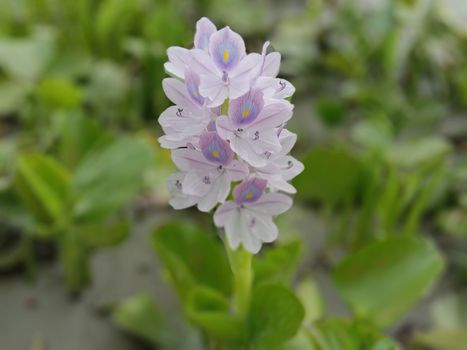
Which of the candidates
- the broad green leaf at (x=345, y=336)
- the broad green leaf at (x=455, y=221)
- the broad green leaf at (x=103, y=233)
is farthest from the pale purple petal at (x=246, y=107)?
the broad green leaf at (x=455, y=221)

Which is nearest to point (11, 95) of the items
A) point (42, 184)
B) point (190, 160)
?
point (42, 184)

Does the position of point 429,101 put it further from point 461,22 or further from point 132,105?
point 132,105

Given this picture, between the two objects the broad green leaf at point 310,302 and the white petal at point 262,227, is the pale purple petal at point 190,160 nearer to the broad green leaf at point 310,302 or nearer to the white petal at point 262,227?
the white petal at point 262,227

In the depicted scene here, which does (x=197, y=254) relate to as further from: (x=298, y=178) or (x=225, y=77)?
(x=225, y=77)

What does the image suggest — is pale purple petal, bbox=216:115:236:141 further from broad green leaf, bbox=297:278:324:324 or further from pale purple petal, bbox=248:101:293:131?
broad green leaf, bbox=297:278:324:324

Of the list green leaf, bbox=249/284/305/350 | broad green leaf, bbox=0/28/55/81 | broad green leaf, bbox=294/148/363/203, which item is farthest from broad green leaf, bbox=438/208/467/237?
broad green leaf, bbox=0/28/55/81

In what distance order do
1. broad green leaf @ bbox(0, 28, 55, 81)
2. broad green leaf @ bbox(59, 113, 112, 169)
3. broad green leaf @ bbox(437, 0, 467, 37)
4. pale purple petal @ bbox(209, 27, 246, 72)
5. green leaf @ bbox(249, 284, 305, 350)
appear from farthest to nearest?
broad green leaf @ bbox(437, 0, 467, 37) < broad green leaf @ bbox(0, 28, 55, 81) < broad green leaf @ bbox(59, 113, 112, 169) < green leaf @ bbox(249, 284, 305, 350) < pale purple petal @ bbox(209, 27, 246, 72)
